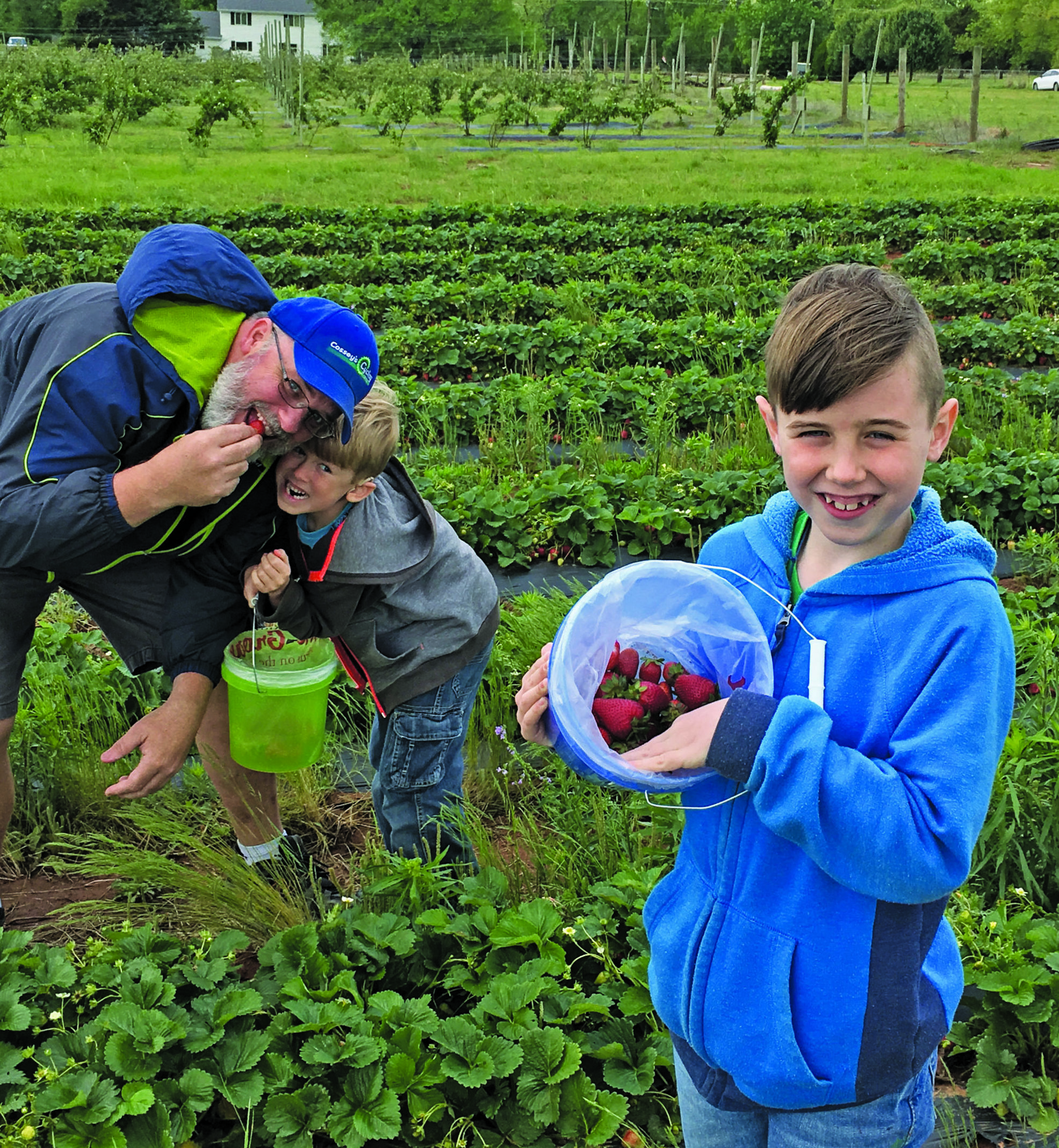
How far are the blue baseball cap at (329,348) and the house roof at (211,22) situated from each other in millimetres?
77466

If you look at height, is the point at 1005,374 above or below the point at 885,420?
below

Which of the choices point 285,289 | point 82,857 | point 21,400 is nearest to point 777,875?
point 21,400

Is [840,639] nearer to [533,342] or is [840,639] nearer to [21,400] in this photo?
[21,400]

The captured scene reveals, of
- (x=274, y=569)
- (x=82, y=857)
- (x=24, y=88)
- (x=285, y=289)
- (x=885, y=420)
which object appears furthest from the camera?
(x=24, y=88)

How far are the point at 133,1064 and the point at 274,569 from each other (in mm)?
956

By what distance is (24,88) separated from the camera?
26062 millimetres

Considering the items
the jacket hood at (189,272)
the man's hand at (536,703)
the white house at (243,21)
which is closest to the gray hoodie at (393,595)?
the jacket hood at (189,272)

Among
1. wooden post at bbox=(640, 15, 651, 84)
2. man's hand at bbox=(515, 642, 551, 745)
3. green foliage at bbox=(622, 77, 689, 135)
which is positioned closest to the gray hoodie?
man's hand at bbox=(515, 642, 551, 745)

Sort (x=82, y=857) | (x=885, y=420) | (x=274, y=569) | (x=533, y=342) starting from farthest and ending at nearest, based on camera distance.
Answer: (x=533, y=342), (x=82, y=857), (x=274, y=569), (x=885, y=420)

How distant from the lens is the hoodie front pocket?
1.24 m

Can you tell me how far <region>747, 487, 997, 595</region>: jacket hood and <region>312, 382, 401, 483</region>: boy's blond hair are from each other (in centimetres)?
107

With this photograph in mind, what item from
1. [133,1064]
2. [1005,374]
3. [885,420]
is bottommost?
[133,1064]

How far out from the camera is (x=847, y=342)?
3.89 ft

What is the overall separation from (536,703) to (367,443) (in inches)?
35.2
